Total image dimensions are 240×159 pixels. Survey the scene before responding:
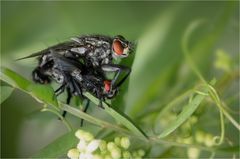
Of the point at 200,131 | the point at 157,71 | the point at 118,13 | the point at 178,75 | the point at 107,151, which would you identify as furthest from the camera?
the point at 118,13

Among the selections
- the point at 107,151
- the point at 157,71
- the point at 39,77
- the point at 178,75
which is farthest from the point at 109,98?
the point at 157,71

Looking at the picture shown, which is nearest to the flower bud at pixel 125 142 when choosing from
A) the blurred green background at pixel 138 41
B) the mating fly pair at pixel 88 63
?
the mating fly pair at pixel 88 63

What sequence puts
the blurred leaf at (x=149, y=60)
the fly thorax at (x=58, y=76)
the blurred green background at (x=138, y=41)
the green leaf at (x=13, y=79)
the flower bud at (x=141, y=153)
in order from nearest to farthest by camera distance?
the green leaf at (x=13, y=79) < the flower bud at (x=141, y=153) < the fly thorax at (x=58, y=76) < the blurred green background at (x=138, y=41) < the blurred leaf at (x=149, y=60)

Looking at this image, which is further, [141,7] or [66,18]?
[141,7]

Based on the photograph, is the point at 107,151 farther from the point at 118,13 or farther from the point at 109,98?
the point at 118,13

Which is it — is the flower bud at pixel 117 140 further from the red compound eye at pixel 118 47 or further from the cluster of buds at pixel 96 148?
the red compound eye at pixel 118 47

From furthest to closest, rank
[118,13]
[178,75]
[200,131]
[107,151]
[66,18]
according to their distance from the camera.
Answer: [118,13] → [66,18] → [178,75] → [200,131] → [107,151]
